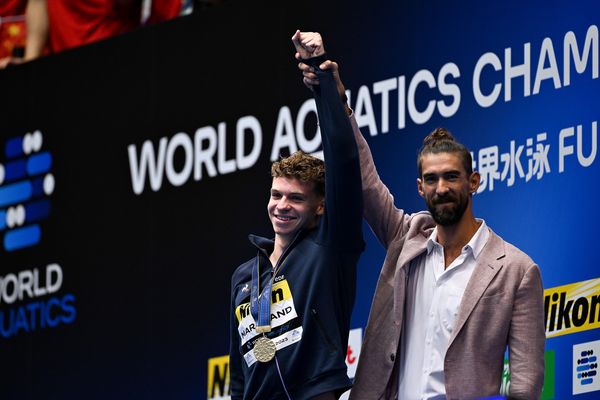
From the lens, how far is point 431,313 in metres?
3.86

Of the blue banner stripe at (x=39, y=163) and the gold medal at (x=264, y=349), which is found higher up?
the blue banner stripe at (x=39, y=163)

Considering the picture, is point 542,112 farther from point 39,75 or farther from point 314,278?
point 39,75

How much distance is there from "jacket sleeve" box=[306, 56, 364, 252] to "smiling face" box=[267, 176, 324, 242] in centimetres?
15

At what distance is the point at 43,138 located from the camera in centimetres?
725

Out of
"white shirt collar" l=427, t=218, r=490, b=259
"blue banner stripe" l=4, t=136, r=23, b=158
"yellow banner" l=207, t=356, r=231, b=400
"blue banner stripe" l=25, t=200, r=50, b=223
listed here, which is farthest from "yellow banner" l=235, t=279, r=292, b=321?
"blue banner stripe" l=4, t=136, r=23, b=158

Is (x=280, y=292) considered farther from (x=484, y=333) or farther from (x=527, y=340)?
(x=527, y=340)

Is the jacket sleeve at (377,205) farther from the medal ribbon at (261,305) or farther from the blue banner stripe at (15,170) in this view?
the blue banner stripe at (15,170)

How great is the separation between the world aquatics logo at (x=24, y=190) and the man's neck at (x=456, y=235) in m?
3.62

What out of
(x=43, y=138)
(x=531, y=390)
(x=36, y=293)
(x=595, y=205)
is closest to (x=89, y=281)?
(x=36, y=293)

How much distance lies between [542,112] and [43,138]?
3.07 m

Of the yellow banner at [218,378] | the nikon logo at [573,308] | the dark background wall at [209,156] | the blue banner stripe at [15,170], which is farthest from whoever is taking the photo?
the blue banner stripe at [15,170]

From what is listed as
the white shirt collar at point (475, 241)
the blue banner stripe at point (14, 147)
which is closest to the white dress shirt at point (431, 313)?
the white shirt collar at point (475, 241)

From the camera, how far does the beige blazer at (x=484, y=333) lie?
3.73 meters

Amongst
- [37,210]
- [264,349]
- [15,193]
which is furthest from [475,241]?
[15,193]
